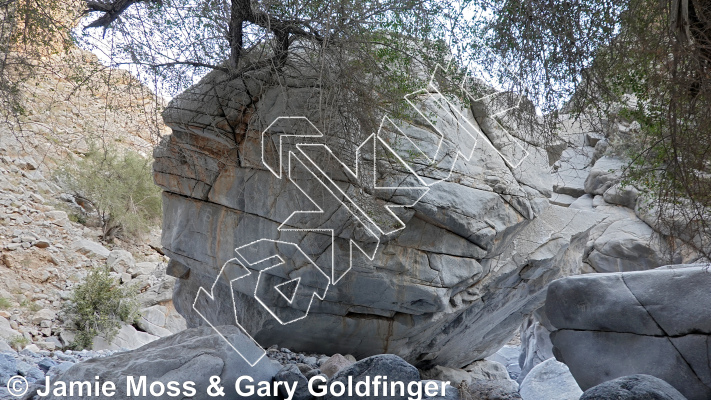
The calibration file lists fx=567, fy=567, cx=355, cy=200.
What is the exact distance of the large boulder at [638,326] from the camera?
4.42 meters

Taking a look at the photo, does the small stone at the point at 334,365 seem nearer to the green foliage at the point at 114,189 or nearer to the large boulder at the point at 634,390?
the large boulder at the point at 634,390

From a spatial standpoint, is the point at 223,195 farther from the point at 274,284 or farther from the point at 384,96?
the point at 384,96

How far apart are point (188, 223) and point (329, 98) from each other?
3106 millimetres

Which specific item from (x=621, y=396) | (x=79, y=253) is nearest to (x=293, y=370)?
(x=621, y=396)

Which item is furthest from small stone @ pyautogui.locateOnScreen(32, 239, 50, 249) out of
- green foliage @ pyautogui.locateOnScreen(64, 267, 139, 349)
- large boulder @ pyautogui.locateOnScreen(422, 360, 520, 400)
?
large boulder @ pyautogui.locateOnScreen(422, 360, 520, 400)

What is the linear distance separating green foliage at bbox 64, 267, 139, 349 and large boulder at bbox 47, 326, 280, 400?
24.2 feet

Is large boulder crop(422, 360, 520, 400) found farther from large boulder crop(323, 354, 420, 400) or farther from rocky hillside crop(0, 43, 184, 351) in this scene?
rocky hillside crop(0, 43, 184, 351)

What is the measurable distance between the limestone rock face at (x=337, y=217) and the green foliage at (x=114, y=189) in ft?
27.3

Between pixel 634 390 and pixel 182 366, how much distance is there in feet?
10.3

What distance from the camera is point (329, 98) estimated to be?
612 cm

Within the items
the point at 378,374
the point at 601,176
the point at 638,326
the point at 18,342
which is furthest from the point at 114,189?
the point at 638,326

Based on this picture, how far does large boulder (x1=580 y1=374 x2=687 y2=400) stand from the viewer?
3.34m

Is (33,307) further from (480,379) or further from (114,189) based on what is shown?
(480,379)

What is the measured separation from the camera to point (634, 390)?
3.39 metres
